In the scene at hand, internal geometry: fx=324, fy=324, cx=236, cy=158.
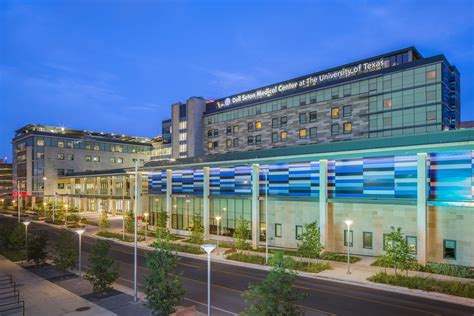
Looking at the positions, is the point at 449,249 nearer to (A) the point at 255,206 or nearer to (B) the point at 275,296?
(A) the point at 255,206

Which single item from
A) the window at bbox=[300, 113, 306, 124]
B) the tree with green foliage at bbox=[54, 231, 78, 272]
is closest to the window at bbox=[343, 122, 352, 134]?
the window at bbox=[300, 113, 306, 124]

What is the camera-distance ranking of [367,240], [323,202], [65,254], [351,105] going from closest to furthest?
[65,254]
[367,240]
[323,202]
[351,105]

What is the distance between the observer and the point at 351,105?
67562 millimetres

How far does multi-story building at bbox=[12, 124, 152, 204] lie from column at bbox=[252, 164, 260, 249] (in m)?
103

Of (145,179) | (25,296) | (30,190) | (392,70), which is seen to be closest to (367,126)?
(392,70)

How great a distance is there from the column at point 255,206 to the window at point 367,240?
1429 cm

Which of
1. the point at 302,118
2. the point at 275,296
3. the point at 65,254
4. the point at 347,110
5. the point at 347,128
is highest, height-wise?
the point at 347,110

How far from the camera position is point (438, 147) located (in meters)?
32.8

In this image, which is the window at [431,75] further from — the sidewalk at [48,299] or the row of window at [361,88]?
the sidewalk at [48,299]

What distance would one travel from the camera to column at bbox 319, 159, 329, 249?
4003 centimetres

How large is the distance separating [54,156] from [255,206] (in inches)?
4229

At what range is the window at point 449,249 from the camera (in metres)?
33.2

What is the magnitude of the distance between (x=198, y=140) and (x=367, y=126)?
48301 millimetres

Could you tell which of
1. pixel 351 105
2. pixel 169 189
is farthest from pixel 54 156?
pixel 351 105
